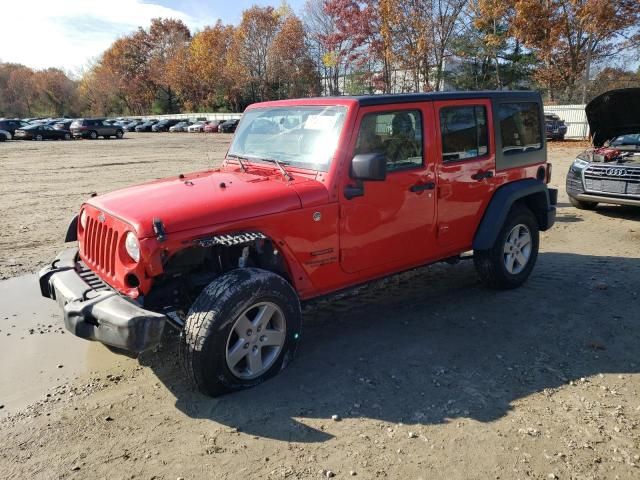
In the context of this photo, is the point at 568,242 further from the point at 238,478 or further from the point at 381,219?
the point at 238,478

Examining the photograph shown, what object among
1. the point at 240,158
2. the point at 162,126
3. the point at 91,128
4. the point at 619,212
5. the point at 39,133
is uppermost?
the point at 162,126

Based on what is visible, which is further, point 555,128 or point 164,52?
point 164,52

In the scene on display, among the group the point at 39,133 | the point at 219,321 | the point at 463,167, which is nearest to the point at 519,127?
the point at 463,167

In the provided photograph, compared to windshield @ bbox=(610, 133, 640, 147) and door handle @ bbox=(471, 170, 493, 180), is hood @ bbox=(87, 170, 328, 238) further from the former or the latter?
→ windshield @ bbox=(610, 133, 640, 147)

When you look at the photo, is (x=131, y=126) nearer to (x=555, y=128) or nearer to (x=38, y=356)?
(x=555, y=128)

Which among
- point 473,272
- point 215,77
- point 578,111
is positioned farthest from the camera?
point 215,77

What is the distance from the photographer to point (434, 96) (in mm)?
4594

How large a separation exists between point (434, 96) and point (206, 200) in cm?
233

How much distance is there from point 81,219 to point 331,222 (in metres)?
2.12

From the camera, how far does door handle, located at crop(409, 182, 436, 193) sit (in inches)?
172

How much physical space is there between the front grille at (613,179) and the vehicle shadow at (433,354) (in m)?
3.02

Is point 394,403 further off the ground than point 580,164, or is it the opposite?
point 580,164

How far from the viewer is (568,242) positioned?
24.3 feet

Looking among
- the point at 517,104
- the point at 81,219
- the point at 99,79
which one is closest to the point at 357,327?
the point at 81,219
